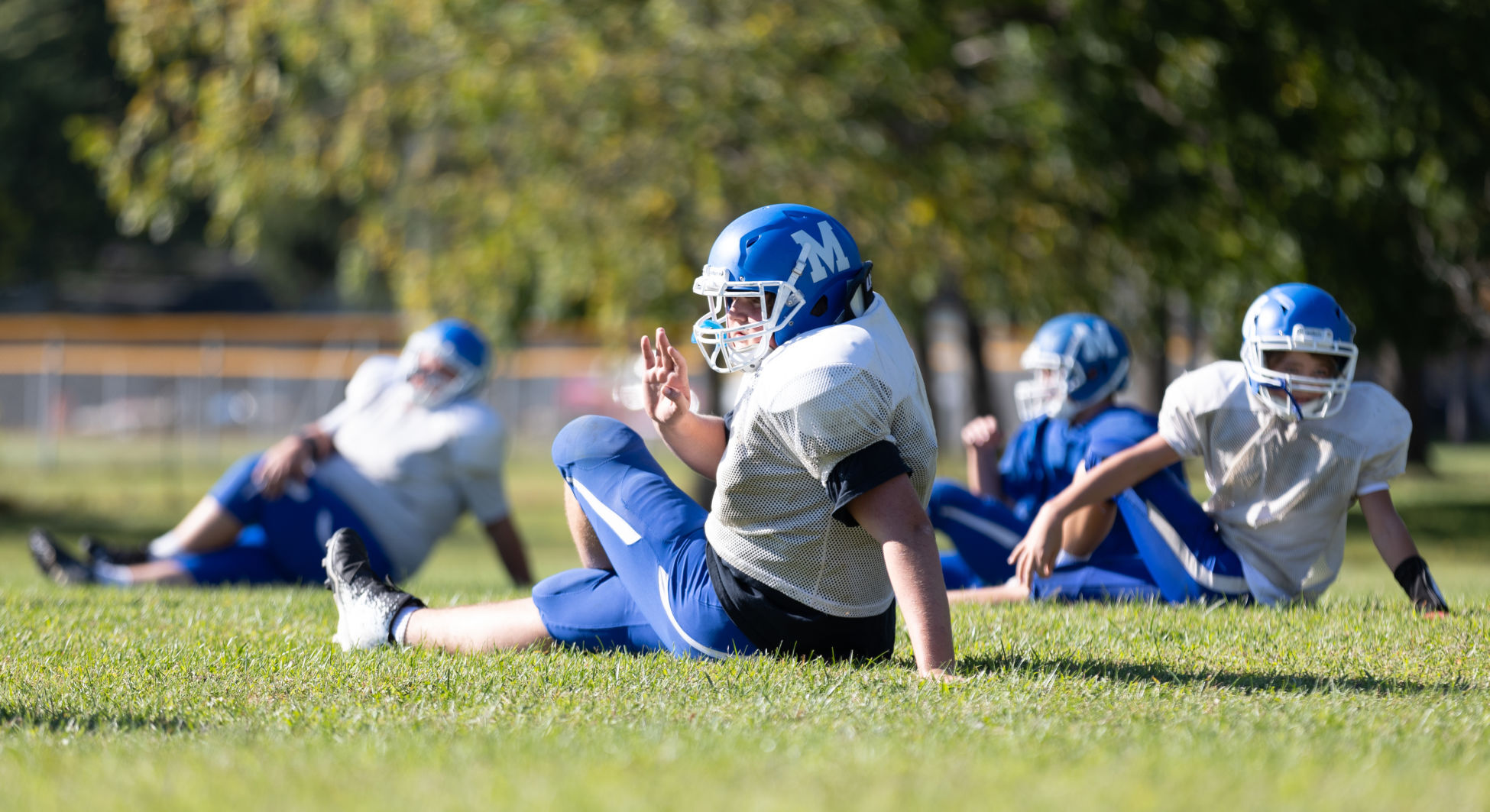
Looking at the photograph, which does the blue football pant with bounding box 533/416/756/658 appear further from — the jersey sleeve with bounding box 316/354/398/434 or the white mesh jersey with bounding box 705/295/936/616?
the jersey sleeve with bounding box 316/354/398/434

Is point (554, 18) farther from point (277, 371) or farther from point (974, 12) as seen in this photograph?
point (277, 371)

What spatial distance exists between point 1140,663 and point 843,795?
2.02m

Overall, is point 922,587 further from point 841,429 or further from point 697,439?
point 697,439

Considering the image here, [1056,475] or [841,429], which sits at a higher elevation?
[841,429]

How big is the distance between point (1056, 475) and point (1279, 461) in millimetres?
1442

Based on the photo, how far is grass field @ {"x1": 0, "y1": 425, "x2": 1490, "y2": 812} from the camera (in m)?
2.77

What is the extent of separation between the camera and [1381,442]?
5379mm

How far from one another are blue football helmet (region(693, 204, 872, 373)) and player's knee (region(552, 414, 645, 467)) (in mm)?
588

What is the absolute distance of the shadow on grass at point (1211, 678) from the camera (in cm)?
402

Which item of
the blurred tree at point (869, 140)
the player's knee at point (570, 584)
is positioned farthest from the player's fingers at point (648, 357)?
the blurred tree at point (869, 140)

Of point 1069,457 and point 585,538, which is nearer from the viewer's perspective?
point 585,538

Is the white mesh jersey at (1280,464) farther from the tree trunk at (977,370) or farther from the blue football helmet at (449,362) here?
the tree trunk at (977,370)

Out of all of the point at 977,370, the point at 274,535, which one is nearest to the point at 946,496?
the point at 274,535

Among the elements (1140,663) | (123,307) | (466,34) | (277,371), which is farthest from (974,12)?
(123,307)
